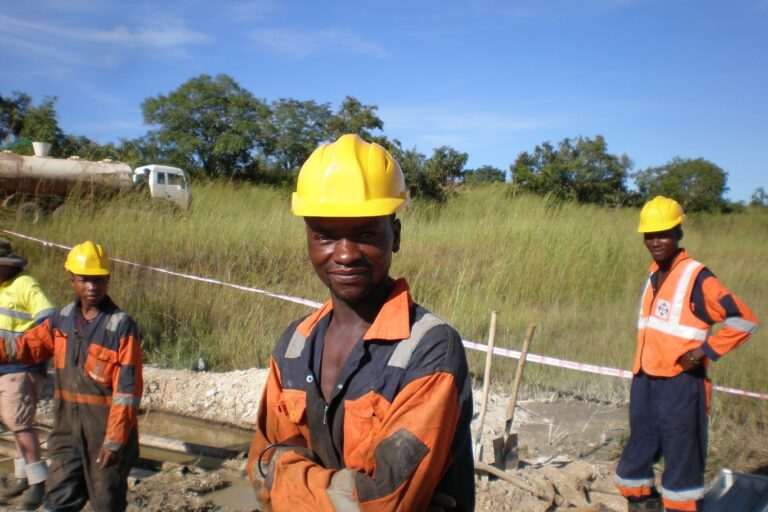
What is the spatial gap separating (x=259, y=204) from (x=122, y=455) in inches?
338

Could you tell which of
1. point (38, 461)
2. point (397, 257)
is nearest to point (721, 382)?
point (397, 257)

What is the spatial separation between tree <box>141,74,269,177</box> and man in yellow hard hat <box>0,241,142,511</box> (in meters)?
23.5

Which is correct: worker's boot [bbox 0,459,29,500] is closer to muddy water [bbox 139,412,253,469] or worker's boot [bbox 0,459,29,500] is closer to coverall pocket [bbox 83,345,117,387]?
muddy water [bbox 139,412,253,469]

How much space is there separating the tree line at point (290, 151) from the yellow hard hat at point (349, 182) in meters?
10.9

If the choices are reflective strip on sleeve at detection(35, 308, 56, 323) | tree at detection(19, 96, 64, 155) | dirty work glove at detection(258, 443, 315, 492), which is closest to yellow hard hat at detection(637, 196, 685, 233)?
dirty work glove at detection(258, 443, 315, 492)

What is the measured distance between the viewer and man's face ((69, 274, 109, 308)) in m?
3.97

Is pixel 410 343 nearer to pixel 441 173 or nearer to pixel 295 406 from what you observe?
pixel 295 406

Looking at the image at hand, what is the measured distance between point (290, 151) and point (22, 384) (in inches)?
887

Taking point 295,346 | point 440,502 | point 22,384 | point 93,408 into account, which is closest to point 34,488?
point 22,384

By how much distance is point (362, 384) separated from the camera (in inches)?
61.0

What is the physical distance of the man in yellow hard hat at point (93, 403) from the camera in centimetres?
376

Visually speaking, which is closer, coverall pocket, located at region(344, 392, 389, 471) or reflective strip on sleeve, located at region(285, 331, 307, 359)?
coverall pocket, located at region(344, 392, 389, 471)

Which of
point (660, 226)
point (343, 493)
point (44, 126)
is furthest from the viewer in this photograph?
point (44, 126)

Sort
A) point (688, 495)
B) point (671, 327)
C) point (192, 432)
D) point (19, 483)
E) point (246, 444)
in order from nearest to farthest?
point (688, 495), point (671, 327), point (19, 483), point (246, 444), point (192, 432)
